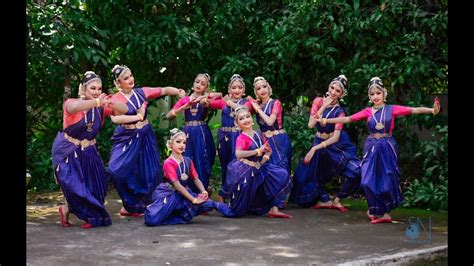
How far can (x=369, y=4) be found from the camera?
1060 centimetres

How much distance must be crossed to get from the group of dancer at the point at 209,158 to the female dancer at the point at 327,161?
→ 12 millimetres

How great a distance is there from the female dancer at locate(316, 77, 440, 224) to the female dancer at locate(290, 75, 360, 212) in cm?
71

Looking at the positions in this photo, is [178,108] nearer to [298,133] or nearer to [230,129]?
[230,129]

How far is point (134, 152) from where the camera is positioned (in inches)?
352

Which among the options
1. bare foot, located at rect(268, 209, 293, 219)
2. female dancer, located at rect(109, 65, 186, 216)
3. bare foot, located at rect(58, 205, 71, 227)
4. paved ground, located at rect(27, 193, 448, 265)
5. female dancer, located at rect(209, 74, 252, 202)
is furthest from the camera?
female dancer, located at rect(209, 74, 252, 202)

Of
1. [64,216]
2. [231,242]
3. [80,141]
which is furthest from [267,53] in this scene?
[231,242]

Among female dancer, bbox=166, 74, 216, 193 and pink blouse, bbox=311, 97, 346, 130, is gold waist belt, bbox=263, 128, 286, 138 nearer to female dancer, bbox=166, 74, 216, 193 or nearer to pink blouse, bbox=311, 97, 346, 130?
pink blouse, bbox=311, 97, 346, 130

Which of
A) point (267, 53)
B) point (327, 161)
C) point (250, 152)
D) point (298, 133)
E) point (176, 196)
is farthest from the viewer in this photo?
point (267, 53)

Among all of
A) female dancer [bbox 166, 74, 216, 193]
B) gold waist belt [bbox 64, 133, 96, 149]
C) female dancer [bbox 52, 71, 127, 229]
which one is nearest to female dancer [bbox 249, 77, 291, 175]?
Result: female dancer [bbox 166, 74, 216, 193]

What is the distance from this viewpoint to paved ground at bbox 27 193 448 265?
674 cm

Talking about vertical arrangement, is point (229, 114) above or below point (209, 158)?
above

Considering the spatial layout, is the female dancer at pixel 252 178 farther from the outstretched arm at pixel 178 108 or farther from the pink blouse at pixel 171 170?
the outstretched arm at pixel 178 108

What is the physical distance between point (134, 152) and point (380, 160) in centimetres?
268
